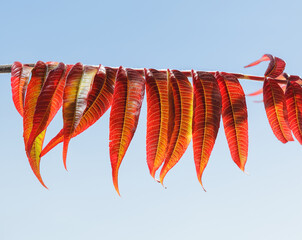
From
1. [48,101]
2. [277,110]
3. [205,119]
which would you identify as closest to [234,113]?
[205,119]

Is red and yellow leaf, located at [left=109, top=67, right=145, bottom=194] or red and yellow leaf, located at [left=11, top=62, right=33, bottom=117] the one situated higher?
Result: red and yellow leaf, located at [left=11, top=62, right=33, bottom=117]

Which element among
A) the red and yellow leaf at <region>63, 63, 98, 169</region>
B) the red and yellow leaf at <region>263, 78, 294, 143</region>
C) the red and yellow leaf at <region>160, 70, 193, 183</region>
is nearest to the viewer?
the red and yellow leaf at <region>63, 63, 98, 169</region>

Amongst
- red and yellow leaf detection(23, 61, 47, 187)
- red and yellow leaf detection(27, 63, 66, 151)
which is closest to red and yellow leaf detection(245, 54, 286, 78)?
red and yellow leaf detection(27, 63, 66, 151)

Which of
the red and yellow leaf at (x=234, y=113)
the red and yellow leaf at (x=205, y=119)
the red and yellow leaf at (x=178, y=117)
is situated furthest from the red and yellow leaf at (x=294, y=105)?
the red and yellow leaf at (x=178, y=117)

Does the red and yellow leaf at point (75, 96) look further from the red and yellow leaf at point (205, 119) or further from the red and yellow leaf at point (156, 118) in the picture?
the red and yellow leaf at point (205, 119)

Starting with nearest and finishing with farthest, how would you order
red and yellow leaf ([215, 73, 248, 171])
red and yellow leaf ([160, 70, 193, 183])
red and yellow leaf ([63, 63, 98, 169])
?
red and yellow leaf ([63, 63, 98, 169])
red and yellow leaf ([160, 70, 193, 183])
red and yellow leaf ([215, 73, 248, 171])

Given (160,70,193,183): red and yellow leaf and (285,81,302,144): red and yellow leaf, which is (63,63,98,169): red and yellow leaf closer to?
(160,70,193,183): red and yellow leaf

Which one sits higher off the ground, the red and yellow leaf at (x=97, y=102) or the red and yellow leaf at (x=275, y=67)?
the red and yellow leaf at (x=275, y=67)
